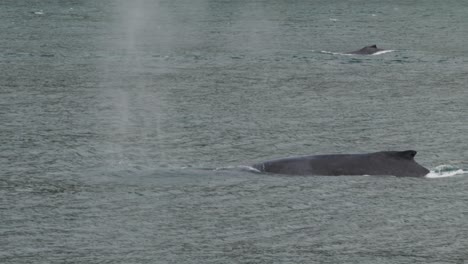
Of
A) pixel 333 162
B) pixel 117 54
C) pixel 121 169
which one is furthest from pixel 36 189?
pixel 117 54

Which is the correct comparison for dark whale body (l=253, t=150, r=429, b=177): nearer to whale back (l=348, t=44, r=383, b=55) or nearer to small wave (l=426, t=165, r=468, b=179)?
small wave (l=426, t=165, r=468, b=179)

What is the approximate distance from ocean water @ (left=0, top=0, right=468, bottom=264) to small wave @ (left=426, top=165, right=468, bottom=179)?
107 millimetres

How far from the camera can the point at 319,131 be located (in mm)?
36469

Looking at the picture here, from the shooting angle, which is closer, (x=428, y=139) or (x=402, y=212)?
(x=402, y=212)

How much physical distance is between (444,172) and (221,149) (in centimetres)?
614

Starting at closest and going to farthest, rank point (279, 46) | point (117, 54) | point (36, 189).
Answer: point (36, 189)
point (117, 54)
point (279, 46)

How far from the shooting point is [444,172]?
1171 inches

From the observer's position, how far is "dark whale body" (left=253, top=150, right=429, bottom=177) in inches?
1133

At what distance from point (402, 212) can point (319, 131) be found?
35.9ft

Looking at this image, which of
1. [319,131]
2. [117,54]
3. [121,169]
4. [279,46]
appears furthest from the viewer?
[279,46]

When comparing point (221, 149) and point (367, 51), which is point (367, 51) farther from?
point (221, 149)

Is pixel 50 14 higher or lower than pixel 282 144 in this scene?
lower

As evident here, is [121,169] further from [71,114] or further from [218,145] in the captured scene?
[71,114]

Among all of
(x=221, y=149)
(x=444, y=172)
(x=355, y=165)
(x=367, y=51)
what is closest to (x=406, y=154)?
(x=355, y=165)
